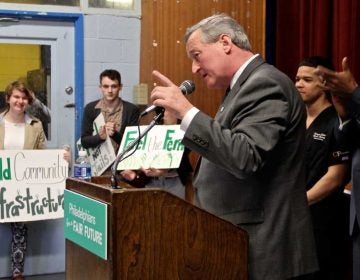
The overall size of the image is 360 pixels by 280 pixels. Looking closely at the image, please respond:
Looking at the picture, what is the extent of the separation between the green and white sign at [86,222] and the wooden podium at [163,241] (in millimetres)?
22

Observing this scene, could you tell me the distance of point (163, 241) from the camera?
151 centimetres

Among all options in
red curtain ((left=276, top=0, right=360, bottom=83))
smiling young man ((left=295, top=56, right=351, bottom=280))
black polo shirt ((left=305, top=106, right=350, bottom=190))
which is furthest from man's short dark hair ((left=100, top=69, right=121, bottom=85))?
black polo shirt ((left=305, top=106, right=350, bottom=190))

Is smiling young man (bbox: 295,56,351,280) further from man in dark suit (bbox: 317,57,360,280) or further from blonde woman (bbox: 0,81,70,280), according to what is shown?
blonde woman (bbox: 0,81,70,280)

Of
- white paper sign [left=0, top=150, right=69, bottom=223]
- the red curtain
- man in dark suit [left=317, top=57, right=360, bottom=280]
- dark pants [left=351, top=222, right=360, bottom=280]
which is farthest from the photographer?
white paper sign [left=0, top=150, right=69, bottom=223]

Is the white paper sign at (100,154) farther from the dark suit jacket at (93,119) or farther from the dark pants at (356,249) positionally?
the dark pants at (356,249)

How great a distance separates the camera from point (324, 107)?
Result: 8.91ft

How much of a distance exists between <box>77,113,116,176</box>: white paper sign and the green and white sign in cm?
206

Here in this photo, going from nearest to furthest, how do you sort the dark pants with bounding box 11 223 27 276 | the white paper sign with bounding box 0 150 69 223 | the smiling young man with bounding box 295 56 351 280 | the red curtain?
1. the smiling young man with bounding box 295 56 351 280
2. the red curtain
3. the white paper sign with bounding box 0 150 69 223
4. the dark pants with bounding box 11 223 27 276

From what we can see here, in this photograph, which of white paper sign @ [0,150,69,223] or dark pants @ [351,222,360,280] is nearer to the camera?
dark pants @ [351,222,360,280]

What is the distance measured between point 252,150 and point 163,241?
0.32 metres

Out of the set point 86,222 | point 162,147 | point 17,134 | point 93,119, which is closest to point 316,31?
point 162,147

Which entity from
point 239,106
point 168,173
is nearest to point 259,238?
point 239,106

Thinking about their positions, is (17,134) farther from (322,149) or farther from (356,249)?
(356,249)

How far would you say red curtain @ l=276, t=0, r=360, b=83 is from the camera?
11.2 feet
